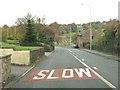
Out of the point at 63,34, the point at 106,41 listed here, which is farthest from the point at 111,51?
the point at 63,34

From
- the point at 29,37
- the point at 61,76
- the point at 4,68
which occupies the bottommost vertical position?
the point at 61,76

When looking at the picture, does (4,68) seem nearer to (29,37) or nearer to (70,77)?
(70,77)

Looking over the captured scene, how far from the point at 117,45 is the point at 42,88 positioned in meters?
32.3

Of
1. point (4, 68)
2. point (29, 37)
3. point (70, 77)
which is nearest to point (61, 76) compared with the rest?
point (70, 77)

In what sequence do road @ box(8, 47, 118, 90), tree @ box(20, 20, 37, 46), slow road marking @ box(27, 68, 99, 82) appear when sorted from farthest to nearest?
tree @ box(20, 20, 37, 46) → slow road marking @ box(27, 68, 99, 82) → road @ box(8, 47, 118, 90)

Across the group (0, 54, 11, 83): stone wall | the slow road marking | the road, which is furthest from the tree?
(0, 54, 11, 83): stone wall

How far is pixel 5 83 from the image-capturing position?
14820mm

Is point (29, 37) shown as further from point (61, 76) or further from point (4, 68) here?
point (4, 68)

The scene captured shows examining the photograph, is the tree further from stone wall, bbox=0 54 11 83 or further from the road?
stone wall, bbox=0 54 11 83

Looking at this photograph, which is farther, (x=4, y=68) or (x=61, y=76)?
(x=61, y=76)

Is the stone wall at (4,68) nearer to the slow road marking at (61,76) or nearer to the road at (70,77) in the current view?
the road at (70,77)

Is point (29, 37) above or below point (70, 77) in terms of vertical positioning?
above

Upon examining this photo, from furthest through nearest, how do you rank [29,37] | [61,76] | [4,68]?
[29,37] < [61,76] < [4,68]

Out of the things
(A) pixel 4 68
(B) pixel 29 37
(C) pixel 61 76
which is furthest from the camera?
(B) pixel 29 37
